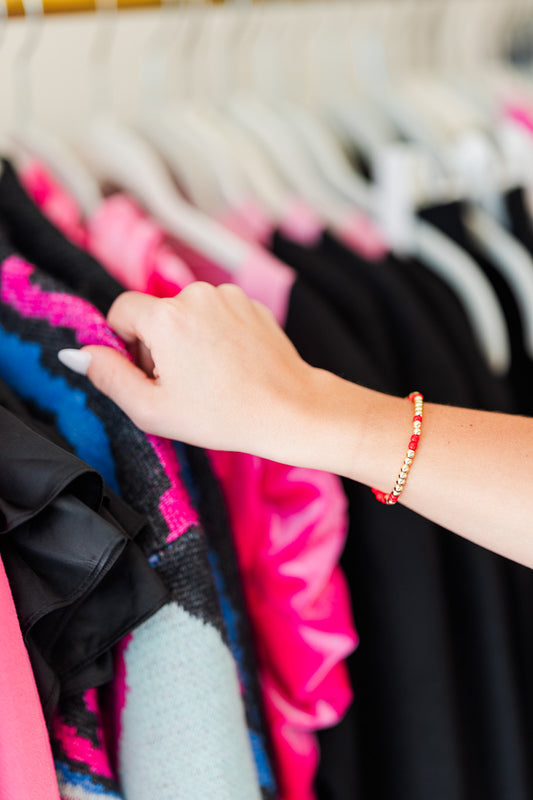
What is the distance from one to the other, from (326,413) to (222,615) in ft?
0.49

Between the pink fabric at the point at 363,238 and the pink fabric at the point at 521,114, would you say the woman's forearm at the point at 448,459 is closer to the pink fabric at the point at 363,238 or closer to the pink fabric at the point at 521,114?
the pink fabric at the point at 363,238

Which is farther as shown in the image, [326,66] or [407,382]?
[326,66]

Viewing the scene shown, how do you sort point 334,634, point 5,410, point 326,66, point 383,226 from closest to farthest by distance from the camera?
1. point 5,410
2. point 334,634
3. point 383,226
4. point 326,66

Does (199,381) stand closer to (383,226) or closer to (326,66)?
(383,226)

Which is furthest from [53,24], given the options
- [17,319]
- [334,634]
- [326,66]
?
[334,634]

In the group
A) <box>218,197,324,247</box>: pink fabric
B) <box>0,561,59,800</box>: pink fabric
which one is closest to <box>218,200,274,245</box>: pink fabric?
<box>218,197,324,247</box>: pink fabric

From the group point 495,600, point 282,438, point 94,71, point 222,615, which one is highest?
point 94,71

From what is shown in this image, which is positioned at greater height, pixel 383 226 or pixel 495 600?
pixel 383 226

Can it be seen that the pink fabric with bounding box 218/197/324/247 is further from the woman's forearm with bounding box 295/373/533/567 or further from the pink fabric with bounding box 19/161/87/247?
the woman's forearm with bounding box 295/373/533/567

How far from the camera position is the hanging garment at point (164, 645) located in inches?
17.4

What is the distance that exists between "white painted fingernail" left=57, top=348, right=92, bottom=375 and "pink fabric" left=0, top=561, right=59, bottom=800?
0.14 meters

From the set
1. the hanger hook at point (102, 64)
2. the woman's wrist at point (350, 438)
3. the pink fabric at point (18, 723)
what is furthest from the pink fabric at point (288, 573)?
the hanger hook at point (102, 64)

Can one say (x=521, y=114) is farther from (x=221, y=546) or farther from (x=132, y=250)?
(x=221, y=546)

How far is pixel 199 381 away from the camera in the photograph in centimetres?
45
